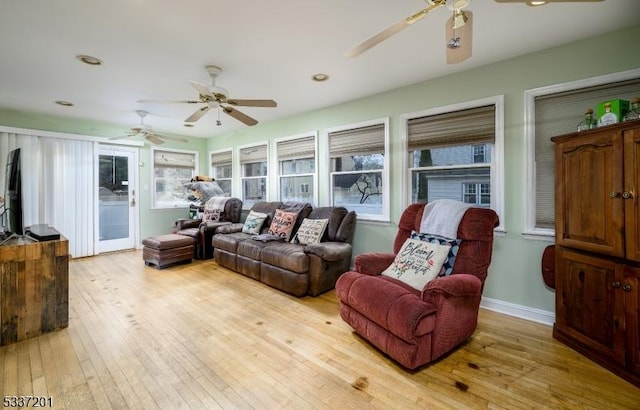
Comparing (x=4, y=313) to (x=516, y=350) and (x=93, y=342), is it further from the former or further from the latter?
(x=516, y=350)

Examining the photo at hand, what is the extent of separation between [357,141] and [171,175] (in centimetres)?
450

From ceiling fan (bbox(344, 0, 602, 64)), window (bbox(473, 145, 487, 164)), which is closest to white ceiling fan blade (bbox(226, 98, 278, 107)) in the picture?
ceiling fan (bbox(344, 0, 602, 64))

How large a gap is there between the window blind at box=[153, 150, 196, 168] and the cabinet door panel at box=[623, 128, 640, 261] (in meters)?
6.87

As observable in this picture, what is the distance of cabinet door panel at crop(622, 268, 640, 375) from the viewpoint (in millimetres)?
1764

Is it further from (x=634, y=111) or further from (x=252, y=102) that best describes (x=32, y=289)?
(x=634, y=111)

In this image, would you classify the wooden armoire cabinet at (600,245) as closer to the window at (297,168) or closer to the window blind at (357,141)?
the window blind at (357,141)

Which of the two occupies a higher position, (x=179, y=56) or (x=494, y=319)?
(x=179, y=56)

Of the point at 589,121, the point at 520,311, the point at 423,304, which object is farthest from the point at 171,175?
the point at 589,121

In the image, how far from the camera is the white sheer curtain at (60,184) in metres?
4.49

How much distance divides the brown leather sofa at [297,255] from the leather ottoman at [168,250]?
497mm

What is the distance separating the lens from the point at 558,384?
1768mm

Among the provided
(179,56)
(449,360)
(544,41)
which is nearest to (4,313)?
(179,56)

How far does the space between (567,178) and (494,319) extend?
4.57 ft

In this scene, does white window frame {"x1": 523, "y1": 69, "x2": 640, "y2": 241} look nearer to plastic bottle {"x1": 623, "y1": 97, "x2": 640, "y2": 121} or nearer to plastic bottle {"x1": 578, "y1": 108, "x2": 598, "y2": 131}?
plastic bottle {"x1": 578, "y1": 108, "x2": 598, "y2": 131}
